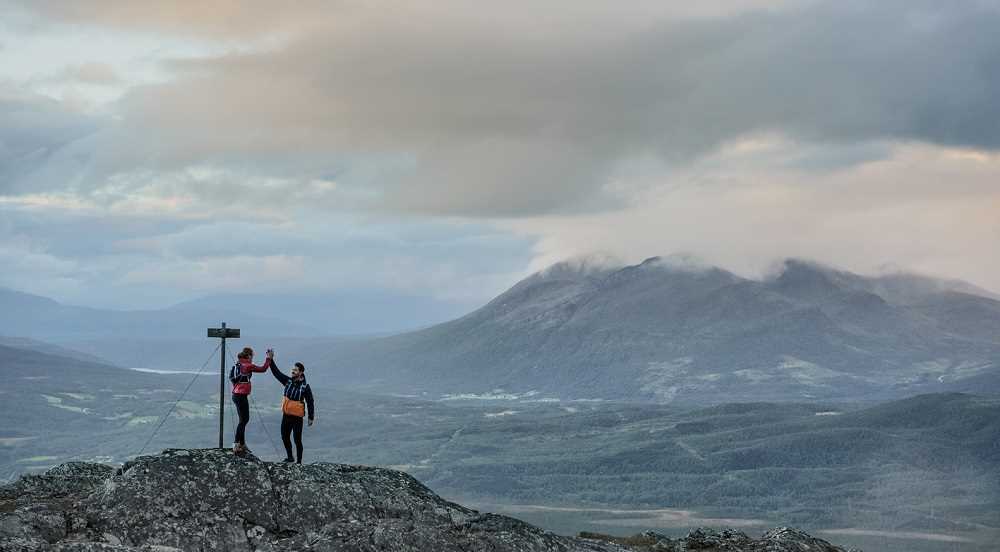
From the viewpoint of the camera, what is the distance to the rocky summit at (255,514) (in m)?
36.8

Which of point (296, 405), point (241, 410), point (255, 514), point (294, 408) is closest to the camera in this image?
point (255, 514)


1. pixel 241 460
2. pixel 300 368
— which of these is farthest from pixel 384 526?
pixel 300 368

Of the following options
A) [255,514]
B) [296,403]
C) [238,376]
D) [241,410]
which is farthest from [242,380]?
[255,514]

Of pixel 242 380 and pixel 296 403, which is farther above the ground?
pixel 242 380

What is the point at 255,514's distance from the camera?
38.6m

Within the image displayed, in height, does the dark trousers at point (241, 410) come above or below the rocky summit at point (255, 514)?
above

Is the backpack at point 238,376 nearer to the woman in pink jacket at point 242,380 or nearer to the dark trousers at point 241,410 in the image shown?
the woman in pink jacket at point 242,380

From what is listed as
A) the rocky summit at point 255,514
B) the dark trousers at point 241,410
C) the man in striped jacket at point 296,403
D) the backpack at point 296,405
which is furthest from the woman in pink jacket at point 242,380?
the rocky summit at point 255,514

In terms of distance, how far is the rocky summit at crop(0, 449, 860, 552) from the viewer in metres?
36.8

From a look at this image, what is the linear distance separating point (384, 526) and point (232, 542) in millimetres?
4790

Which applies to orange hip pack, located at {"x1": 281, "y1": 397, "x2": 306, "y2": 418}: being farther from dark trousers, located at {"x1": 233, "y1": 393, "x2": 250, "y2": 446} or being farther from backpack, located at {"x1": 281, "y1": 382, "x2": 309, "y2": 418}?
dark trousers, located at {"x1": 233, "y1": 393, "x2": 250, "y2": 446}

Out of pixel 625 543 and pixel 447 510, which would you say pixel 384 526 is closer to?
pixel 447 510

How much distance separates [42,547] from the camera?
30500mm

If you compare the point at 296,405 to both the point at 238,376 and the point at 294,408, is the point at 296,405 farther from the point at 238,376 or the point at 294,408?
the point at 238,376
